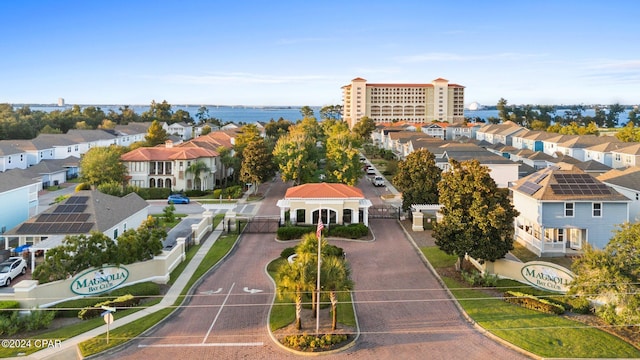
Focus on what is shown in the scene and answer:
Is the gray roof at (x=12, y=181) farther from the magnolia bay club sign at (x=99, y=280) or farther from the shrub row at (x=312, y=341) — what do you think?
the shrub row at (x=312, y=341)

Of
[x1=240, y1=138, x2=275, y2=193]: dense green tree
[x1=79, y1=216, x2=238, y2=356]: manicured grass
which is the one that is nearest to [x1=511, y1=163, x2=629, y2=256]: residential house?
[x1=79, y1=216, x2=238, y2=356]: manicured grass

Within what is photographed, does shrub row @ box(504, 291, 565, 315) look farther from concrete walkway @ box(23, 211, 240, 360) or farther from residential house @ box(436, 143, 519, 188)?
residential house @ box(436, 143, 519, 188)

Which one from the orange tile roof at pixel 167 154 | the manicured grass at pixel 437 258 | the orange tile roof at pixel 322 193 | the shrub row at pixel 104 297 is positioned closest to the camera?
the shrub row at pixel 104 297

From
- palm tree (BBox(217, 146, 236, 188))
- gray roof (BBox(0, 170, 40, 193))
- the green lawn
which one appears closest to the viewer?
the green lawn

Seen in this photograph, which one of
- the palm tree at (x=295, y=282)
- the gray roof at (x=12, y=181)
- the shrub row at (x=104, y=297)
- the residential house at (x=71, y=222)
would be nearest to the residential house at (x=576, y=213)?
the palm tree at (x=295, y=282)

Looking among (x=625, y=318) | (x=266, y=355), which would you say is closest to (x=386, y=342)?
(x=266, y=355)

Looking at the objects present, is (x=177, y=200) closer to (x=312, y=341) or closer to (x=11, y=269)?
(x=11, y=269)

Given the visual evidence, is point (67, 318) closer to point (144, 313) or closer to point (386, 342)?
point (144, 313)
